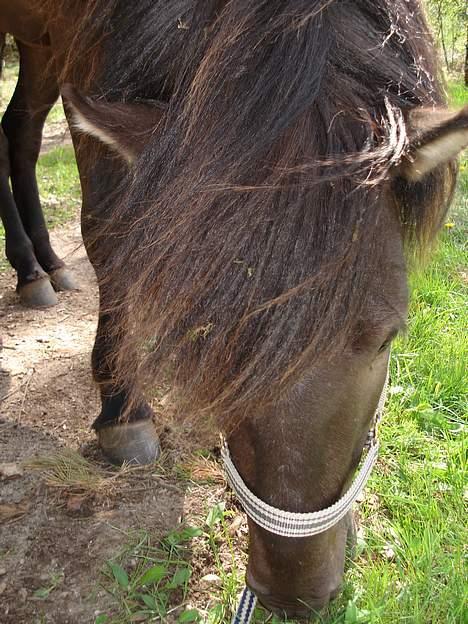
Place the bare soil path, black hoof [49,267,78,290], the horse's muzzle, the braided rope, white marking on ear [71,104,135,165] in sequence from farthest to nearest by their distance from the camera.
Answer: black hoof [49,267,78,290]
the bare soil path
the braided rope
the horse's muzzle
white marking on ear [71,104,135,165]

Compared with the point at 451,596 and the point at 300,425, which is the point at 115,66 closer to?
the point at 300,425

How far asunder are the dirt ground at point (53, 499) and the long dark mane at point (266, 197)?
2.99 ft

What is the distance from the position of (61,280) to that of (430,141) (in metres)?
2.81

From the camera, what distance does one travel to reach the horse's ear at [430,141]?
3.48 feet

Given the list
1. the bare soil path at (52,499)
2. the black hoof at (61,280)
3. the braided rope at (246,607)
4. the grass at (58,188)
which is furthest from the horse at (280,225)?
the grass at (58,188)

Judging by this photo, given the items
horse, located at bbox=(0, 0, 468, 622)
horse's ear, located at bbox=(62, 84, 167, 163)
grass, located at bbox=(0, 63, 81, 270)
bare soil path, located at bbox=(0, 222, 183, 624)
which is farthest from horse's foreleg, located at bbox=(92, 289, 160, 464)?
grass, located at bbox=(0, 63, 81, 270)

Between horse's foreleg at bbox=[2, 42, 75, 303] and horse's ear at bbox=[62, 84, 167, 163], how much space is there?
6.82 ft

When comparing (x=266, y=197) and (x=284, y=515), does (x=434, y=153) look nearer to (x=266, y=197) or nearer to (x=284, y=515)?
(x=266, y=197)

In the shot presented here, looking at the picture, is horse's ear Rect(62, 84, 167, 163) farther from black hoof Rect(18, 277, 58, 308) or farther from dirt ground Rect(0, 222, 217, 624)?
black hoof Rect(18, 277, 58, 308)

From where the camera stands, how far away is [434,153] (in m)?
1.11

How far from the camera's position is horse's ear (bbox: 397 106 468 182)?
1.06m

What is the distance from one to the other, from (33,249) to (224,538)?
2200mm

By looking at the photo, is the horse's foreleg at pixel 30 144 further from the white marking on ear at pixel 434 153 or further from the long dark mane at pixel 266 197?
the white marking on ear at pixel 434 153

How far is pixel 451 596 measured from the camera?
163 cm
